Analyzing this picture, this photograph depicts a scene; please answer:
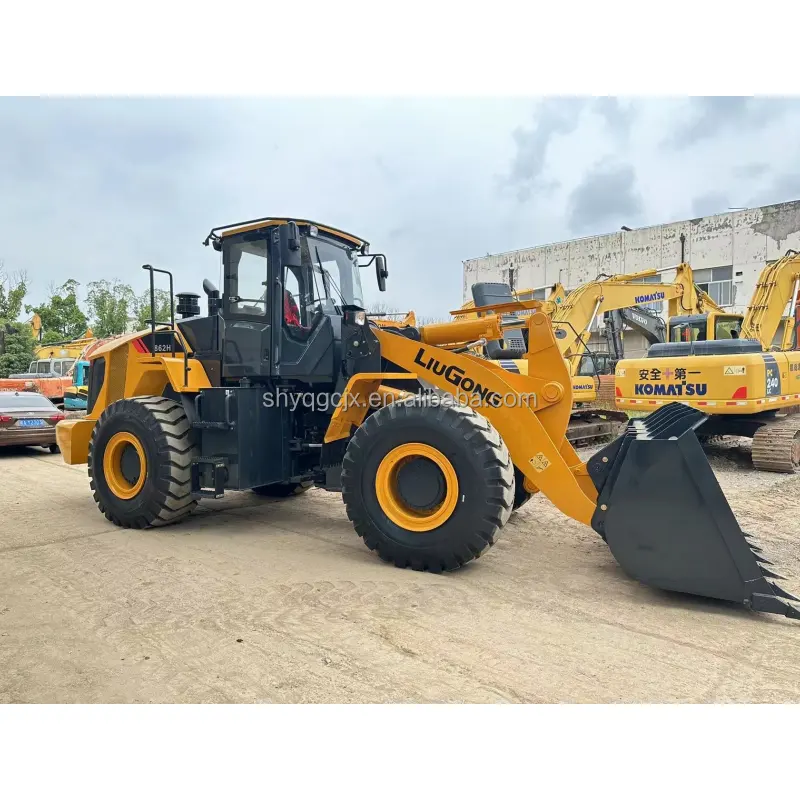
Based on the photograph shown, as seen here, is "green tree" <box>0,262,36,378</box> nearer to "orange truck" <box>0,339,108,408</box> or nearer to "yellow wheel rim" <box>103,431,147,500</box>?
"orange truck" <box>0,339,108,408</box>

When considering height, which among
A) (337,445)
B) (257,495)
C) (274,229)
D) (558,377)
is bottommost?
(257,495)

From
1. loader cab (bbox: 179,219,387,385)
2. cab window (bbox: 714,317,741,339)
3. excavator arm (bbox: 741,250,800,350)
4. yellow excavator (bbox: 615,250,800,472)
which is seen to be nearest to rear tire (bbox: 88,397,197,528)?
loader cab (bbox: 179,219,387,385)

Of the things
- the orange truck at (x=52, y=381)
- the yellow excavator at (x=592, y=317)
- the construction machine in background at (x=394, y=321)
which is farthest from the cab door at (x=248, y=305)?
the orange truck at (x=52, y=381)

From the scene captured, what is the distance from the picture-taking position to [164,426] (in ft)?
19.5

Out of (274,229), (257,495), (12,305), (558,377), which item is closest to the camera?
(558,377)

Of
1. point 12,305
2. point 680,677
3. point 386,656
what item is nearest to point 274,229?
point 386,656

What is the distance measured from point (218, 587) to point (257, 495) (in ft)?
10.9

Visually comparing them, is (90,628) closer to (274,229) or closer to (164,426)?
(164,426)

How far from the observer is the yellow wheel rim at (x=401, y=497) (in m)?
4.55

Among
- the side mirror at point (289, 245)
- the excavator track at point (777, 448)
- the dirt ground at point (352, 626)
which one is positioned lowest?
the dirt ground at point (352, 626)

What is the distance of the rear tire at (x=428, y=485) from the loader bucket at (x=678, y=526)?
0.75 m

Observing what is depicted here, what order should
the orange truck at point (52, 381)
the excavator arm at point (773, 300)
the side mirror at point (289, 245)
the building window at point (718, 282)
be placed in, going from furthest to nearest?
the building window at point (718, 282), the orange truck at point (52, 381), the excavator arm at point (773, 300), the side mirror at point (289, 245)

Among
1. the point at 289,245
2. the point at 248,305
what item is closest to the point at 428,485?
the point at 289,245

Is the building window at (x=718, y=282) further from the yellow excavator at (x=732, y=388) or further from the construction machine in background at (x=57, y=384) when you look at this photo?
the construction machine in background at (x=57, y=384)
